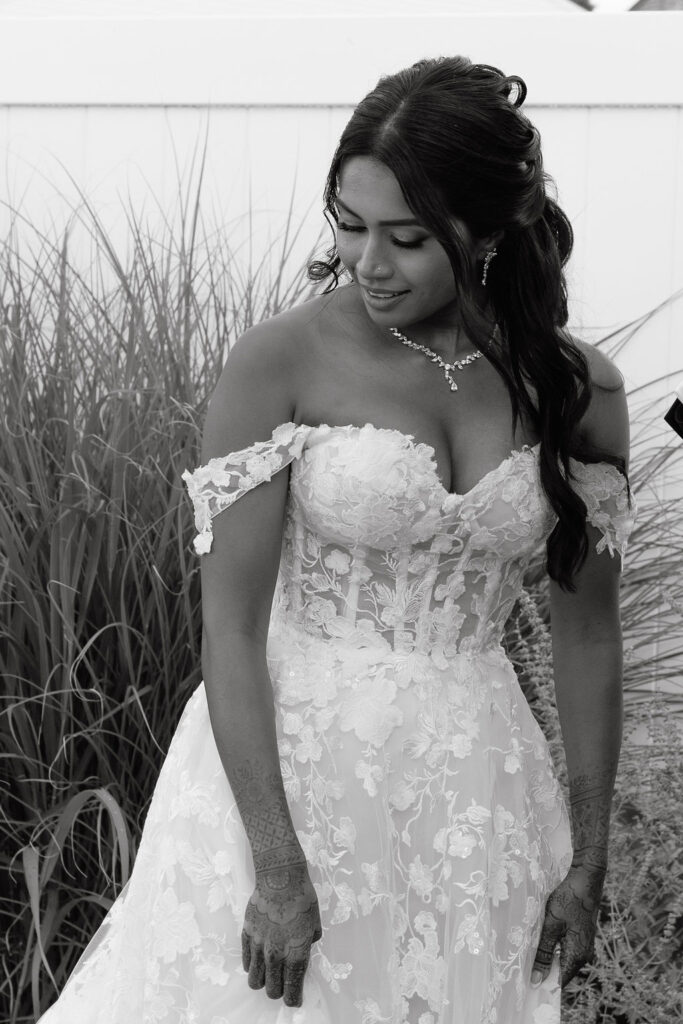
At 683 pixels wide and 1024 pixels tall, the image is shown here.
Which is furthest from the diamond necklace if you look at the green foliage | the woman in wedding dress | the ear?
the green foliage

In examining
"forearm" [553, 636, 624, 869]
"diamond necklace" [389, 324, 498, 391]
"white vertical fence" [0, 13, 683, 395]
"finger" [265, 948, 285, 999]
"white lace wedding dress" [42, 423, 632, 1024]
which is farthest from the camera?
"white vertical fence" [0, 13, 683, 395]

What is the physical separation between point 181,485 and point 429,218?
1379mm

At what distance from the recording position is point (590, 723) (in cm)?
206

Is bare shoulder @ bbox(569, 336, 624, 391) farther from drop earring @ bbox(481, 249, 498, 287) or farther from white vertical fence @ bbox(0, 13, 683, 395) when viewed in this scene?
white vertical fence @ bbox(0, 13, 683, 395)

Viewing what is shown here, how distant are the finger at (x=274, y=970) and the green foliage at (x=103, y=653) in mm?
940

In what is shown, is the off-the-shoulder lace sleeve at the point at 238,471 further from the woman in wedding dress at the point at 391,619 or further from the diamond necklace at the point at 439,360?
the diamond necklace at the point at 439,360

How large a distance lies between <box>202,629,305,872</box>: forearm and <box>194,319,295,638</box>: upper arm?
0.13 feet

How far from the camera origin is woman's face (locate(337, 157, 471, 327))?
174 centimetres

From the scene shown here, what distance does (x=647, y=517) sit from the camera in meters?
3.62

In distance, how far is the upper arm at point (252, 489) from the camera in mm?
1774

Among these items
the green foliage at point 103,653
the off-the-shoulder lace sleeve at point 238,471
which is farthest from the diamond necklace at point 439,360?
the green foliage at point 103,653

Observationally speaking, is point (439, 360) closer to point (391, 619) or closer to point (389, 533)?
point (389, 533)

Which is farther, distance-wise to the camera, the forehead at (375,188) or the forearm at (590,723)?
the forearm at (590,723)

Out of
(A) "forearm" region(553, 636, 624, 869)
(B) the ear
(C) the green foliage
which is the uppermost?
(B) the ear
